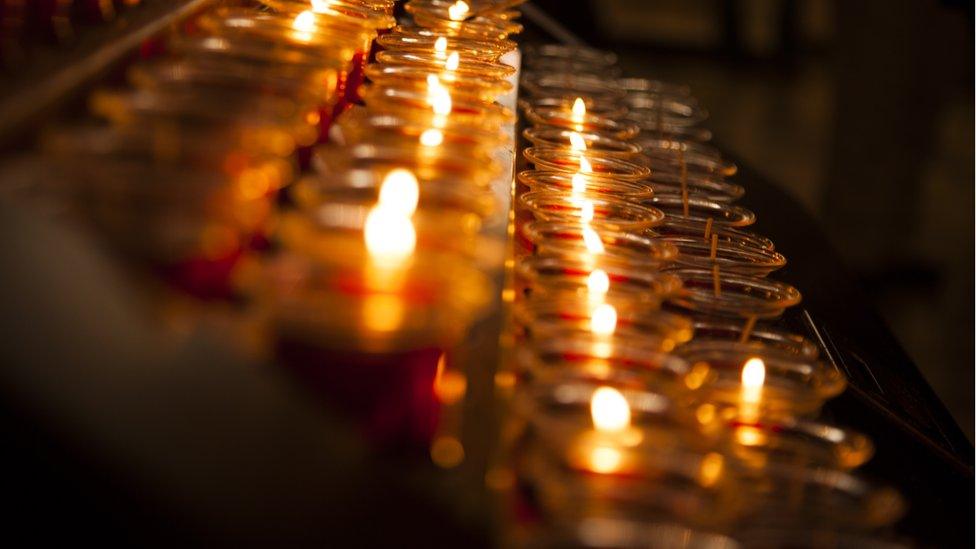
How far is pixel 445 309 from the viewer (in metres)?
1.12

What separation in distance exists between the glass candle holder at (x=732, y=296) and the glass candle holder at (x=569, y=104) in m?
0.57

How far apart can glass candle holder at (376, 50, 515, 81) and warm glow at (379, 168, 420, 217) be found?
1.80 feet

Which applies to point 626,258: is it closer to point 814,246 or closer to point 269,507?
point 269,507

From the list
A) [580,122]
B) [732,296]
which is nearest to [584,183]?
[732,296]

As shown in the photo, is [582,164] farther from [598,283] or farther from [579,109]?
[598,283]

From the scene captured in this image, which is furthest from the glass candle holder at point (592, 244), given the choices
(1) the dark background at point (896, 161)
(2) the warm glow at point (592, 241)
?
(1) the dark background at point (896, 161)

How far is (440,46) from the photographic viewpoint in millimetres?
1974

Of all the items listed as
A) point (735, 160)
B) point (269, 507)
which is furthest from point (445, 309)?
point (735, 160)

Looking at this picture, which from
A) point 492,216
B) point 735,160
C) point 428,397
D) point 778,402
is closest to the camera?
point 428,397

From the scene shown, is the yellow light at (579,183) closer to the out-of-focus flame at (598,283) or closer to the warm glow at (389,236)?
the out-of-focus flame at (598,283)

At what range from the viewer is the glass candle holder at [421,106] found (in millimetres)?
1651

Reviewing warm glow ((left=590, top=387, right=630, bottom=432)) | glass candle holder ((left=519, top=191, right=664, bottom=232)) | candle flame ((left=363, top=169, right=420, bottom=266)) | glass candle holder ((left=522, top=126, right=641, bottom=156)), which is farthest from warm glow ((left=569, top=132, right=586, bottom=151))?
warm glow ((left=590, top=387, right=630, bottom=432))

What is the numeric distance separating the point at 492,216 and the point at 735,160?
54.8 inches

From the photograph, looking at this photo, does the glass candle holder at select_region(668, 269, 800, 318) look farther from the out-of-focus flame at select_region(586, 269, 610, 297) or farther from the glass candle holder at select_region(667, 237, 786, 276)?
the out-of-focus flame at select_region(586, 269, 610, 297)
